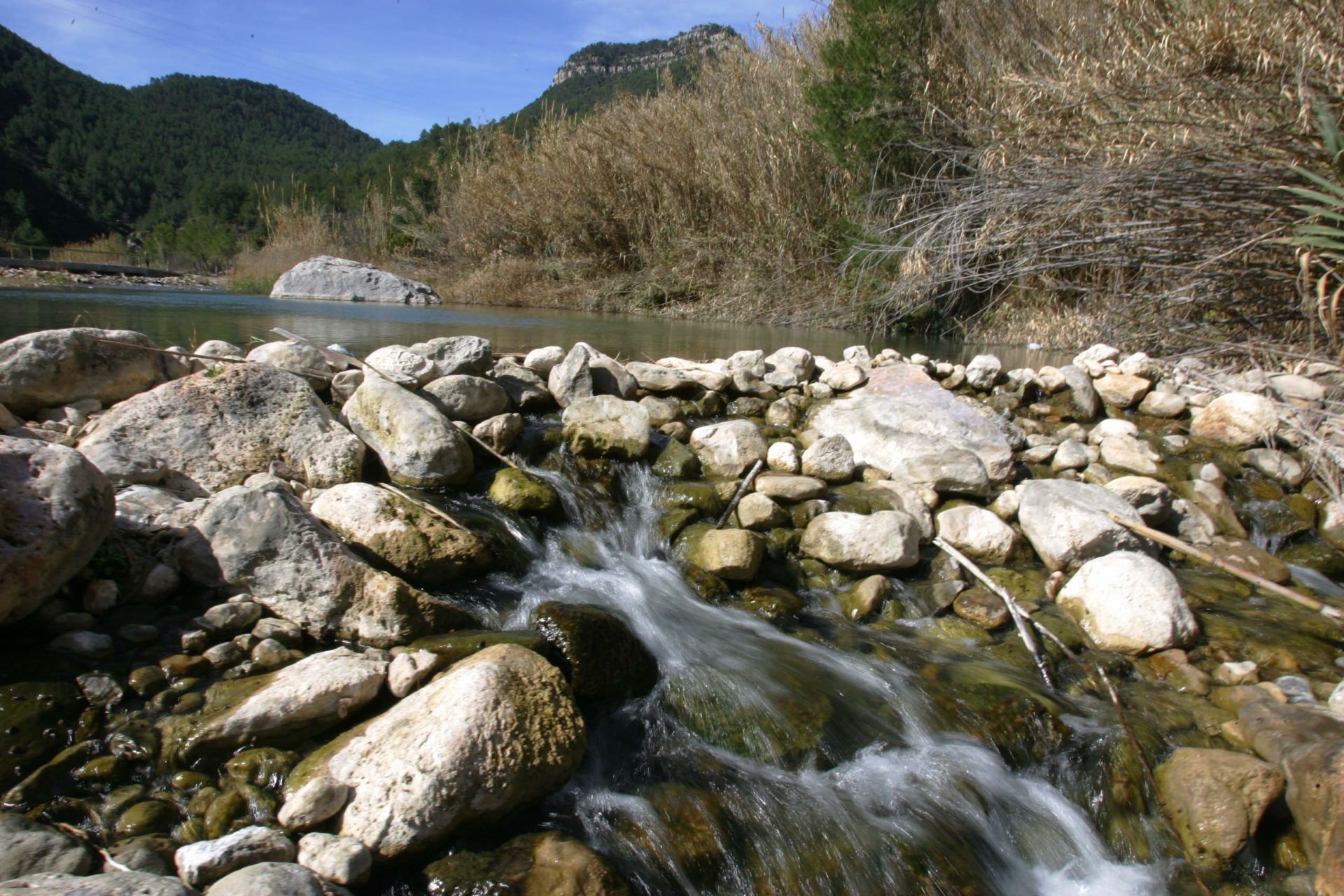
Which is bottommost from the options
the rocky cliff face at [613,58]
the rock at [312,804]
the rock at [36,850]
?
the rock at [312,804]

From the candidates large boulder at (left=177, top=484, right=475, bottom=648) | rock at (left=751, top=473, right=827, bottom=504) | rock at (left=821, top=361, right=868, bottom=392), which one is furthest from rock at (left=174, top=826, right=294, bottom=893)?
rock at (left=821, top=361, right=868, bottom=392)

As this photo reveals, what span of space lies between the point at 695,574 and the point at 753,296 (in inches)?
308

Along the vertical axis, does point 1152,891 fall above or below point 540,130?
below

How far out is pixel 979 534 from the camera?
349cm

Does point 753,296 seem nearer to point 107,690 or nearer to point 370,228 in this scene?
point 107,690

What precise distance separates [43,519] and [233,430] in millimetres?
1012

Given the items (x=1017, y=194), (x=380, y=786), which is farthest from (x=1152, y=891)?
(x=1017, y=194)

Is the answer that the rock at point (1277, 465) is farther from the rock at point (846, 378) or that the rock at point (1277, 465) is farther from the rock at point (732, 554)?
the rock at point (732, 554)

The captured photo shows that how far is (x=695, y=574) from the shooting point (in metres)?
3.15

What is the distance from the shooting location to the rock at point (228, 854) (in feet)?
4.93

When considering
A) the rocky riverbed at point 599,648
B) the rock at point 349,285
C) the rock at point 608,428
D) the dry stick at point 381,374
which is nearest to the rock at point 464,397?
the rocky riverbed at point 599,648

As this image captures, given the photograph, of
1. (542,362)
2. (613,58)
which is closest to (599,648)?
(542,362)

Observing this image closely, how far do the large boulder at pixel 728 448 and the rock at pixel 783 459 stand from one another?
1.7 inches

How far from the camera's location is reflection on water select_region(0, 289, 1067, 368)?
6.25 metres
